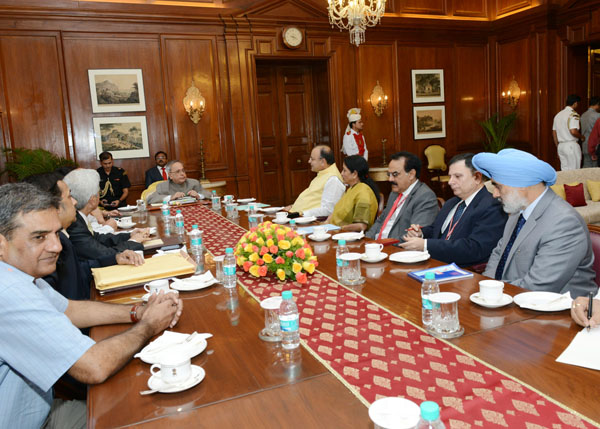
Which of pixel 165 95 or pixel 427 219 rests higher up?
pixel 165 95

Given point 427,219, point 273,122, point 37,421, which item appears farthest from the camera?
point 273,122

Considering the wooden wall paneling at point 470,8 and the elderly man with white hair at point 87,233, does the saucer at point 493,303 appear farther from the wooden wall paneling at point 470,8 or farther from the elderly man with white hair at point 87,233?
the wooden wall paneling at point 470,8

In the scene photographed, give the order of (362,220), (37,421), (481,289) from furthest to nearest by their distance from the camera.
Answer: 1. (362,220)
2. (481,289)
3. (37,421)

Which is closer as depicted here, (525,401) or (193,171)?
(525,401)

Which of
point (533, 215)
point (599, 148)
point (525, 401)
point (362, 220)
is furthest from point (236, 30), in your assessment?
point (525, 401)

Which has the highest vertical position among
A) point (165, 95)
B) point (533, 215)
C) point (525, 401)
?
point (165, 95)

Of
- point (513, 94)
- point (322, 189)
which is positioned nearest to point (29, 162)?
point (322, 189)

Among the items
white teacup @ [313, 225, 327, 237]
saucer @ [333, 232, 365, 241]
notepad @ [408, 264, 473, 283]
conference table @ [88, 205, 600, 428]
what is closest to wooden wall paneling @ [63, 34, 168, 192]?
white teacup @ [313, 225, 327, 237]

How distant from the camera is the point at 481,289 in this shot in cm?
186

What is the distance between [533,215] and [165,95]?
6947mm

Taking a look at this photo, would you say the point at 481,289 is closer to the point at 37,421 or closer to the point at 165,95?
the point at 37,421

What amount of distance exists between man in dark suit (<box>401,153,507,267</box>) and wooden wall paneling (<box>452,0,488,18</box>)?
26.7 feet

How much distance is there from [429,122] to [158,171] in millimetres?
5565

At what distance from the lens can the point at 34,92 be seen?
24.2ft
